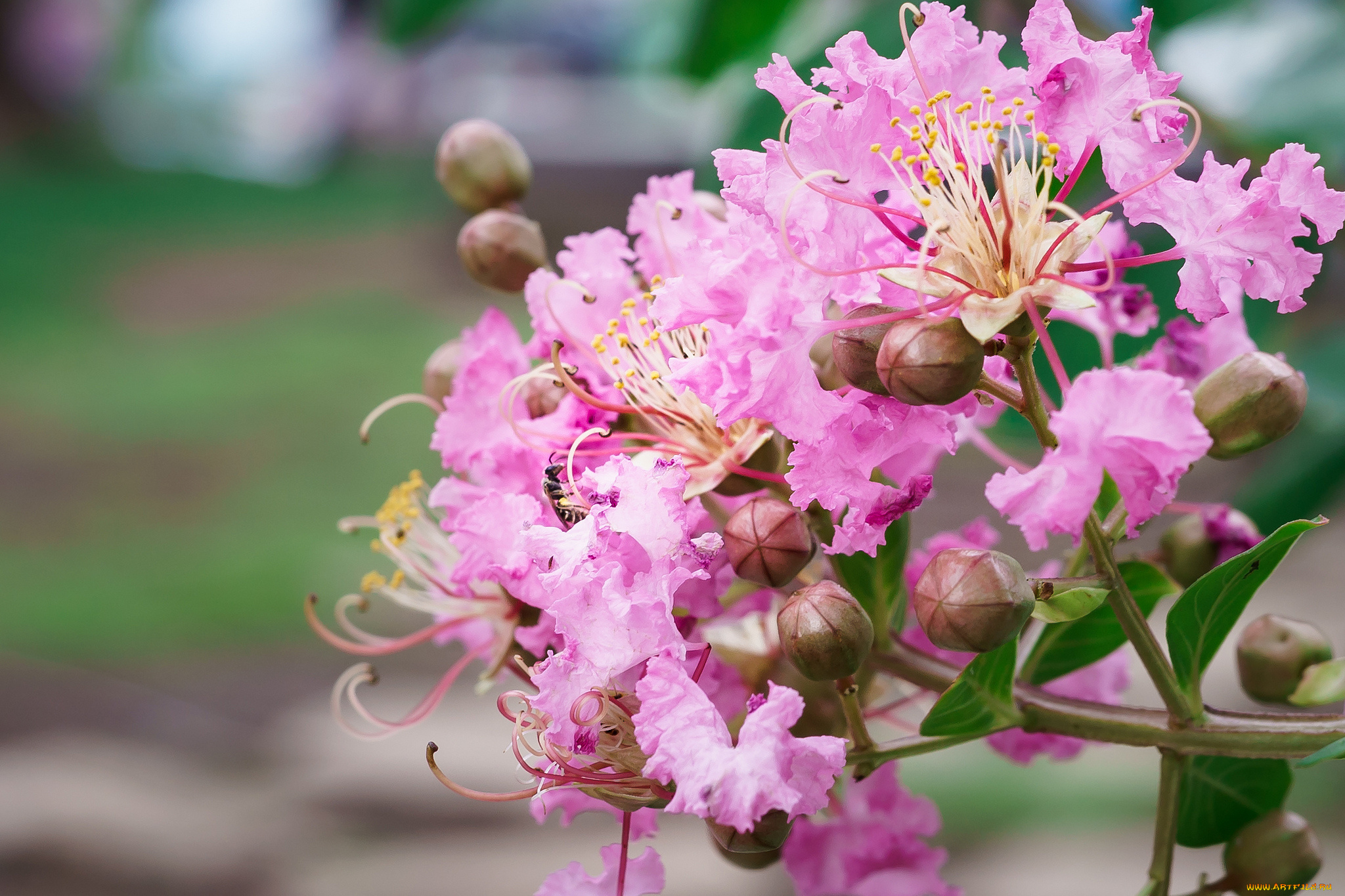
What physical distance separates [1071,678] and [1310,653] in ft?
0.40

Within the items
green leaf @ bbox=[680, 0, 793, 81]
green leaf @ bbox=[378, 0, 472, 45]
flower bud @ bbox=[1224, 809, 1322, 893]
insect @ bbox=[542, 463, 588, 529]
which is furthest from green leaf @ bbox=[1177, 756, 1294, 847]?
green leaf @ bbox=[378, 0, 472, 45]

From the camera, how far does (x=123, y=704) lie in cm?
274

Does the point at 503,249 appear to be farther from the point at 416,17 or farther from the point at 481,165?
the point at 416,17

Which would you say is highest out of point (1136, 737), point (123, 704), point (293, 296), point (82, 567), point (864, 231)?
point (293, 296)

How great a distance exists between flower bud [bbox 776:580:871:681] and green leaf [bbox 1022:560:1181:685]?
6.1 inches

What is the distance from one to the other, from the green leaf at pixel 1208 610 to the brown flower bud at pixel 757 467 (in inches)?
7.7

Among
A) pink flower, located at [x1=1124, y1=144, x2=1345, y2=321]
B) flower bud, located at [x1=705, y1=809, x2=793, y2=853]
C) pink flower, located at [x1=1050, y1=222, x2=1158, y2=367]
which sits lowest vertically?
flower bud, located at [x1=705, y1=809, x2=793, y2=853]

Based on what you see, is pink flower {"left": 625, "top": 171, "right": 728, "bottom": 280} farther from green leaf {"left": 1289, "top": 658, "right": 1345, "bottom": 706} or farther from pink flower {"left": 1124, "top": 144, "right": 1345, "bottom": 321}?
green leaf {"left": 1289, "top": 658, "right": 1345, "bottom": 706}

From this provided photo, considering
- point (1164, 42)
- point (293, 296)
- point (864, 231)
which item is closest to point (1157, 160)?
point (864, 231)

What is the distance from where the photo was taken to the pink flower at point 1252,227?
1.56 feet

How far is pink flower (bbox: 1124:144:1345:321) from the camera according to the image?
475 millimetres

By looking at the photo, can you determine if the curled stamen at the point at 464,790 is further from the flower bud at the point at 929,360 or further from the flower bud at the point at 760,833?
the flower bud at the point at 929,360

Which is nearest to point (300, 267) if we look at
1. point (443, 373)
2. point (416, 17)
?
point (416, 17)

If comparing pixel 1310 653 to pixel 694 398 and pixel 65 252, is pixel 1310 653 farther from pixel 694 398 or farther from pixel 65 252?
pixel 65 252
